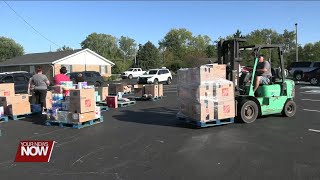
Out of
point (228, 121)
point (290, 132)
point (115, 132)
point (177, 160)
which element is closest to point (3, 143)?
point (115, 132)

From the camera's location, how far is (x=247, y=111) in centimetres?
1148

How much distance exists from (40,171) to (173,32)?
417 ft

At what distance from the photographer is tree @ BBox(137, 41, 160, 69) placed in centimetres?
8162

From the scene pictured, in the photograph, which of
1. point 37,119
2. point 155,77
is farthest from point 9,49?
point 37,119

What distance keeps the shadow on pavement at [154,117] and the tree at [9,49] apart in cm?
9161

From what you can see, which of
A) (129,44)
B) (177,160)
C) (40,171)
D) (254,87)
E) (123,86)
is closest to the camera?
(40,171)

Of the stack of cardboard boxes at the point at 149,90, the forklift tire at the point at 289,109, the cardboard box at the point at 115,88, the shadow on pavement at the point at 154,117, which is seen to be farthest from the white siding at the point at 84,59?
the forklift tire at the point at 289,109

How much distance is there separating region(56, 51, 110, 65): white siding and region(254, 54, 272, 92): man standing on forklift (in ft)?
138

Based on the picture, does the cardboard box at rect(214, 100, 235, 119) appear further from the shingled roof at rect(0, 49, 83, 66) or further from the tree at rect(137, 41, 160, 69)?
the tree at rect(137, 41, 160, 69)

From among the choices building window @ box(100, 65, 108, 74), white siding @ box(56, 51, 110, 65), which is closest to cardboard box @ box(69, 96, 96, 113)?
white siding @ box(56, 51, 110, 65)

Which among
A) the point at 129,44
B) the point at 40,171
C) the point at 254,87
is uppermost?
the point at 129,44

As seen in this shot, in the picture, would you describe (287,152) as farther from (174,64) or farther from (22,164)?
(174,64)

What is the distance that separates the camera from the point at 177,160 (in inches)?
287

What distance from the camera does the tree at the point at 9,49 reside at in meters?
97.6
